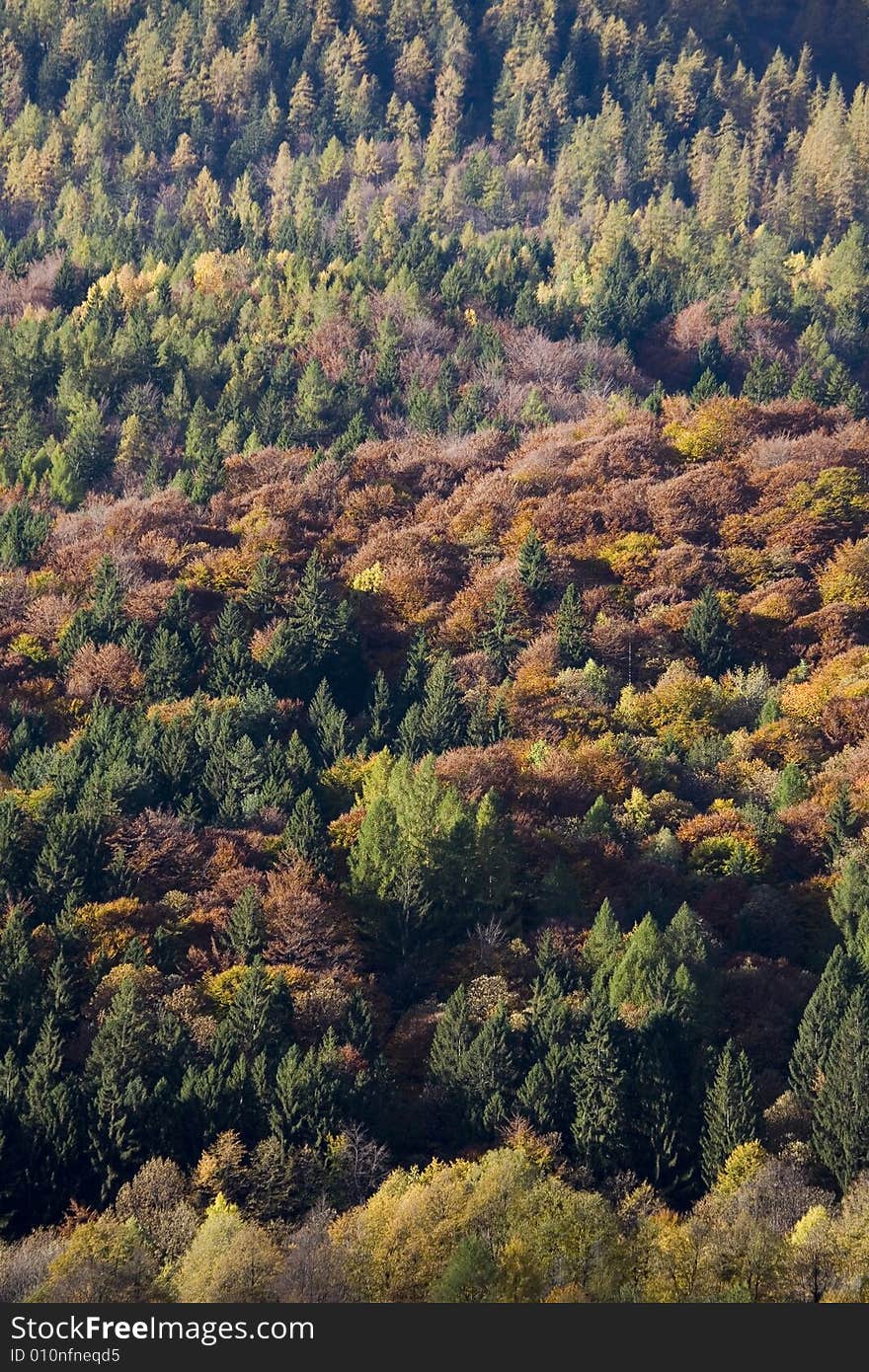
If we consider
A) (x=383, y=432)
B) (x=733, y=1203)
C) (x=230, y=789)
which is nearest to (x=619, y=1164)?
(x=733, y=1203)

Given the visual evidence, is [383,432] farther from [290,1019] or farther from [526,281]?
[290,1019]

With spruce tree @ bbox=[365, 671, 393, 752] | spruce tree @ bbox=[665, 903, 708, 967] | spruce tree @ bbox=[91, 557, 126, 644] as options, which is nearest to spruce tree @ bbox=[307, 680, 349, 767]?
spruce tree @ bbox=[365, 671, 393, 752]

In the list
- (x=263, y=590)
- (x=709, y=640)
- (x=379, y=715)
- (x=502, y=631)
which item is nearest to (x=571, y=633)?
(x=502, y=631)

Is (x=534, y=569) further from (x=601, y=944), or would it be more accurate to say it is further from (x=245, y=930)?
(x=245, y=930)

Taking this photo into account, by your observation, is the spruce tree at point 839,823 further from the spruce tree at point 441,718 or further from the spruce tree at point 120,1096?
the spruce tree at point 120,1096

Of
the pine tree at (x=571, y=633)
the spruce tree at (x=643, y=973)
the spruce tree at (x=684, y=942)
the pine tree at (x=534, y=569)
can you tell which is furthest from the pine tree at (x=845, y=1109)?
the pine tree at (x=534, y=569)

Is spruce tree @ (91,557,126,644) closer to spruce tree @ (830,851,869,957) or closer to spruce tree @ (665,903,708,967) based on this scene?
spruce tree @ (665,903,708,967)
